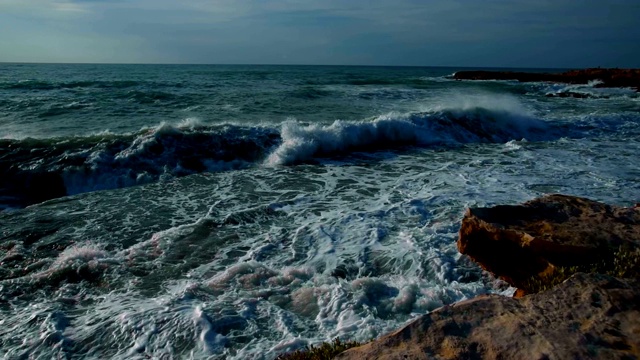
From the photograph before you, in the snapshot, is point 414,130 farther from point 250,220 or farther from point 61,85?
Result: point 61,85

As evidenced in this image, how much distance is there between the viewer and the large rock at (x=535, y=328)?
256 cm

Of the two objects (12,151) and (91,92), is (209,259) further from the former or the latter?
(91,92)

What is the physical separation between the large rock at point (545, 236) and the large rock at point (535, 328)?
117 centimetres

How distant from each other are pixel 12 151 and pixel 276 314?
10459 mm

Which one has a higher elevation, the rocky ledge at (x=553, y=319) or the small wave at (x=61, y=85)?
the small wave at (x=61, y=85)

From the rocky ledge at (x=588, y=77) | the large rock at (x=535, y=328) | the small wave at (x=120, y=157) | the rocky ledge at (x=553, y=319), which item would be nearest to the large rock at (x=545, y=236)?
the rocky ledge at (x=553, y=319)

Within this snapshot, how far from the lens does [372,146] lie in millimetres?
14641

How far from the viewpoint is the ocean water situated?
4562 mm

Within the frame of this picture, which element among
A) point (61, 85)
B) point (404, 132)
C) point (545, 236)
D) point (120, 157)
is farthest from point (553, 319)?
point (61, 85)

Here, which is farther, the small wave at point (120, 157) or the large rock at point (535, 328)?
the small wave at point (120, 157)

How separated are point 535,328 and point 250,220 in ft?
18.0

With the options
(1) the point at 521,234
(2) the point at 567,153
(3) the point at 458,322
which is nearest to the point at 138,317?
(3) the point at 458,322

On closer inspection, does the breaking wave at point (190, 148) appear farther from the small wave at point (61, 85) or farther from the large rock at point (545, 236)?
the small wave at point (61, 85)

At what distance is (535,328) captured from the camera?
273 centimetres
